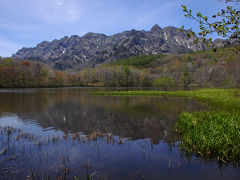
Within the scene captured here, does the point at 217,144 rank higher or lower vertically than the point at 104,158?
higher

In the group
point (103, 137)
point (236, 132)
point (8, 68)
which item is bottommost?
point (103, 137)

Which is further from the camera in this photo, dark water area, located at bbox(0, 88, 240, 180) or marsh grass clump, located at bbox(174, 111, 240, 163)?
marsh grass clump, located at bbox(174, 111, 240, 163)

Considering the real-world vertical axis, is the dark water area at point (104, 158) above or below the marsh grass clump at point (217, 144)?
below

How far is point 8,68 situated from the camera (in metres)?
146

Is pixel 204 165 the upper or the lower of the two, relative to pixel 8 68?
lower

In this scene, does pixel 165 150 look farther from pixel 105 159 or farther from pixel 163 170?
pixel 105 159

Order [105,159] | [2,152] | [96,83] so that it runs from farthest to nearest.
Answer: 1. [96,83]
2. [2,152]
3. [105,159]

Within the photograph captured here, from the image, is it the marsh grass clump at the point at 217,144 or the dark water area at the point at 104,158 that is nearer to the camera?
the dark water area at the point at 104,158

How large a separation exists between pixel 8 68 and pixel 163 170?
17244 cm

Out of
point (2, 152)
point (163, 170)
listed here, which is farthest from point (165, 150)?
point (2, 152)

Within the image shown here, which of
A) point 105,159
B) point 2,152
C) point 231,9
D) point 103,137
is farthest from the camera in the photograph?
point 103,137

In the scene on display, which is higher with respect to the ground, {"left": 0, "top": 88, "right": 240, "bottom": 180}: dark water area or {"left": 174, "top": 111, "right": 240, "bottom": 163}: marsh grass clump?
{"left": 174, "top": 111, "right": 240, "bottom": 163}: marsh grass clump

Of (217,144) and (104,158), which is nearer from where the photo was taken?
(217,144)

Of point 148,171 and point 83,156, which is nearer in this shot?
point 148,171
